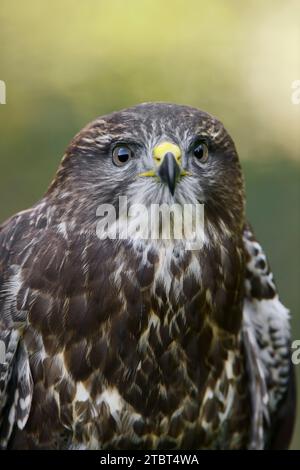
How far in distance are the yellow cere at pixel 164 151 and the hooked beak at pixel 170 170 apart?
0.09 feet

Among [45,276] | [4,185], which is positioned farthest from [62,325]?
[4,185]

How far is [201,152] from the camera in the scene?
468 cm

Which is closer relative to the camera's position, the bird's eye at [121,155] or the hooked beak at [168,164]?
the hooked beak at [168,164]

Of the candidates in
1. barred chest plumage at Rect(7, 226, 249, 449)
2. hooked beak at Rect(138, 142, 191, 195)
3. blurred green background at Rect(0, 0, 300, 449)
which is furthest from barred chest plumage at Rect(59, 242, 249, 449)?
blurred green background at Rect(0, 0, 300, 449)

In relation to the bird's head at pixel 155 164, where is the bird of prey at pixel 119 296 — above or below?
below

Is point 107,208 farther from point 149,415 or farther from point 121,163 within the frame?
point 149,415

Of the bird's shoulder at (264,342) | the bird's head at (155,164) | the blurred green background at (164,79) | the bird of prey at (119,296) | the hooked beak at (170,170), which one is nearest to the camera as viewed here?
the hooked beak at (170,170)

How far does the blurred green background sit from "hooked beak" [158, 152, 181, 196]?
3.87 m

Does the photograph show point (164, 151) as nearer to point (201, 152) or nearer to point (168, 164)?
point (168, 164)

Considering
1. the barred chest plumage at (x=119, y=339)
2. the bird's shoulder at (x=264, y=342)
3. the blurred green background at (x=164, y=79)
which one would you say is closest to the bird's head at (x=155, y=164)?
the barred chest plumage at (x=119, y=339)

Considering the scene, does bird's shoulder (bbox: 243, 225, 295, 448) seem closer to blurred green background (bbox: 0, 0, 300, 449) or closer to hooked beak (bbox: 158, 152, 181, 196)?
hooked beak (bbox: 158, 152, 181, 196)

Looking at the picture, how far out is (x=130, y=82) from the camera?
8.74 meters

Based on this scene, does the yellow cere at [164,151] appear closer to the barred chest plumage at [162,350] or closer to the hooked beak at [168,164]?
the hooked beak at [168,164]

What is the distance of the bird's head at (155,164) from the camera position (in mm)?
4520
